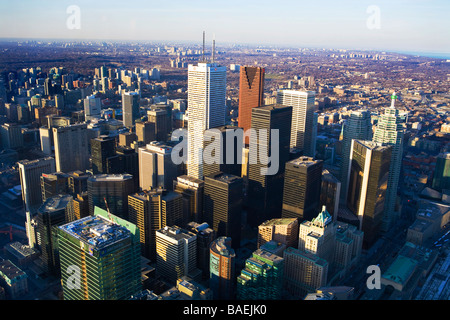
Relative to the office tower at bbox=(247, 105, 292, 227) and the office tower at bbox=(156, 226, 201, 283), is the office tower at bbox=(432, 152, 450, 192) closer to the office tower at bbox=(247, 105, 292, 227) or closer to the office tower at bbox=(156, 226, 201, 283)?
the office tower at bbox=(247, 105, 292, 227)

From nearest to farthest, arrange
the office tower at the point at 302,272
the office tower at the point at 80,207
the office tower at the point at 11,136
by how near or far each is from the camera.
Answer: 1. the office tower at the point at 302,272
2. the office tower at the point at 80,207
3. the office tower at the point at 11,136

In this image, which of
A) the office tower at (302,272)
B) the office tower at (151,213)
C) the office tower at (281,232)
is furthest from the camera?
the office tower at (281,232)

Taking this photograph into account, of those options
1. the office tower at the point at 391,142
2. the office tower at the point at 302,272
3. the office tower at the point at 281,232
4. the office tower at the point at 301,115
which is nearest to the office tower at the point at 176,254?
the office tower at the point at 281,232

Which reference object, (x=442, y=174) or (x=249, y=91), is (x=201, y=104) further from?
(x=442, y=174)

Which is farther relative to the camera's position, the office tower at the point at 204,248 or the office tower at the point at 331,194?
the office tower at the point at 331,194

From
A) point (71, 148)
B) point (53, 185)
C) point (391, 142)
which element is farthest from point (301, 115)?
point (53, 185)

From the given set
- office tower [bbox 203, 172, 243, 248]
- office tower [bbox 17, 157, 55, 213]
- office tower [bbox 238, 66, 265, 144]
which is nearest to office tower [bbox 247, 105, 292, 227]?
office tower [bbox 203, 172, 243, 248]

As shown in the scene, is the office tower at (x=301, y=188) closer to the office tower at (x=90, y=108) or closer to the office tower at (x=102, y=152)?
the office tower at (x=102, y=152)
